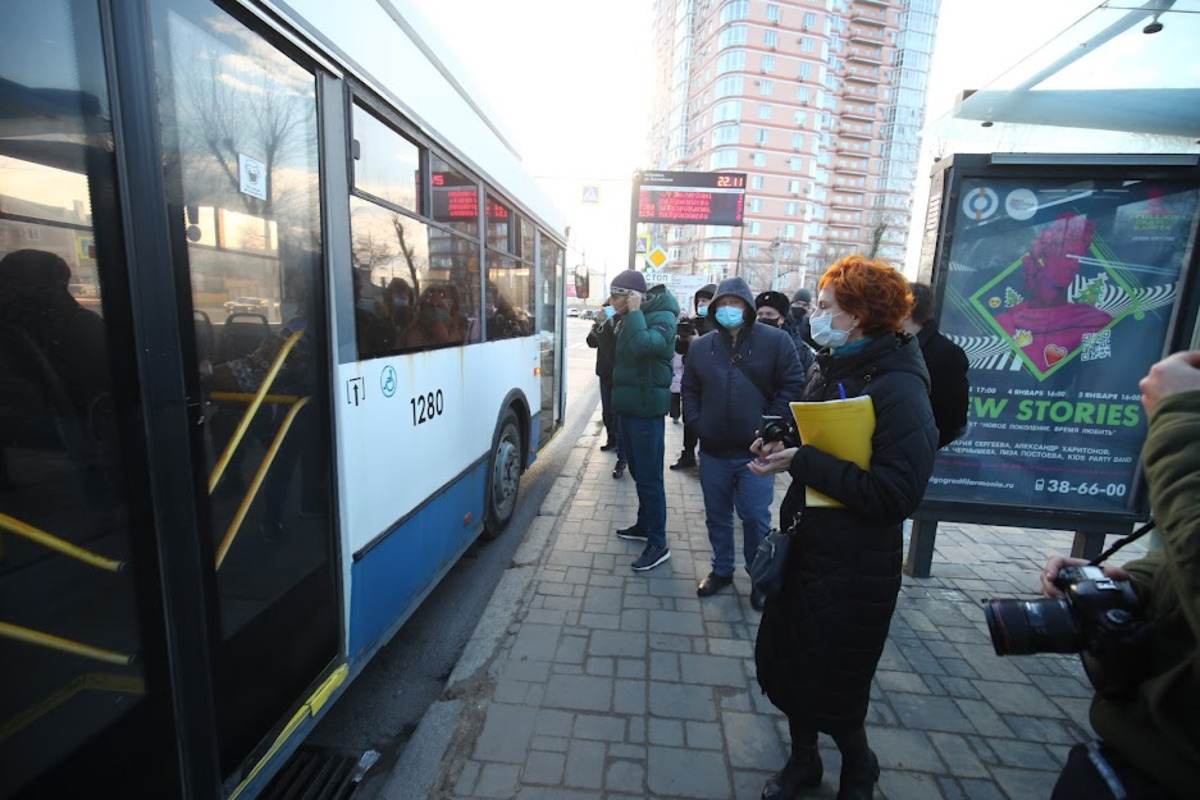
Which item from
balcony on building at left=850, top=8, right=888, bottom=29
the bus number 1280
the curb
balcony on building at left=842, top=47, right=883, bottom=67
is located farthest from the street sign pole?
balcony on building at left=850, top=8, right=888, bottom=29

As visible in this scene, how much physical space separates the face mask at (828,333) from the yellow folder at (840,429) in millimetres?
244

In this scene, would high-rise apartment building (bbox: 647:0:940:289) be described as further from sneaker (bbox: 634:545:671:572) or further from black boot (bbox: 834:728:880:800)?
black boot (bbox: 834:728:880:800)

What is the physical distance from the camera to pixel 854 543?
6.03 ft

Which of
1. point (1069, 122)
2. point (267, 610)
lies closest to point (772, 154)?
Answer: point (1069, 122)

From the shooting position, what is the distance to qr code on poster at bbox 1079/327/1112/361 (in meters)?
3.51

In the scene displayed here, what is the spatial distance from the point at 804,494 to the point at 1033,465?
2.76 meters

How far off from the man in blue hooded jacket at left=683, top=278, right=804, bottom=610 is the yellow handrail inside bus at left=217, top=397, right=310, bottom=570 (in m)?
2.23

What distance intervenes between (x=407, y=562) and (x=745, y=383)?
2.11 metres

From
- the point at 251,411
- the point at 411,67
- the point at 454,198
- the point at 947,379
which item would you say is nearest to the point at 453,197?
the point at 454,198

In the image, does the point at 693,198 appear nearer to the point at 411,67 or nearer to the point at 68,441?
the point at 411,67

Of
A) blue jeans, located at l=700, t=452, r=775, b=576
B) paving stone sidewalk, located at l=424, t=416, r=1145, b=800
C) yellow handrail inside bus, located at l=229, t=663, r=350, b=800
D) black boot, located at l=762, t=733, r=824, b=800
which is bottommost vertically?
paving stone sidewalk, located at l=424, t=416, r=1145, b=800

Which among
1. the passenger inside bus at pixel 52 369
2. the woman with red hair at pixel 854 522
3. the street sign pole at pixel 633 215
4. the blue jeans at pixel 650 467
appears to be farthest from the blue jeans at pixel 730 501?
the street sign pole at pixel 633 215

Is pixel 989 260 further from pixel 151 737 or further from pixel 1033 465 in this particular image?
pixel 151 737

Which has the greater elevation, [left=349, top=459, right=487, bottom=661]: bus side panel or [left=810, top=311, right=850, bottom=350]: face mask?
[left=810, top=311, right=850, bottom=350]: face mask
